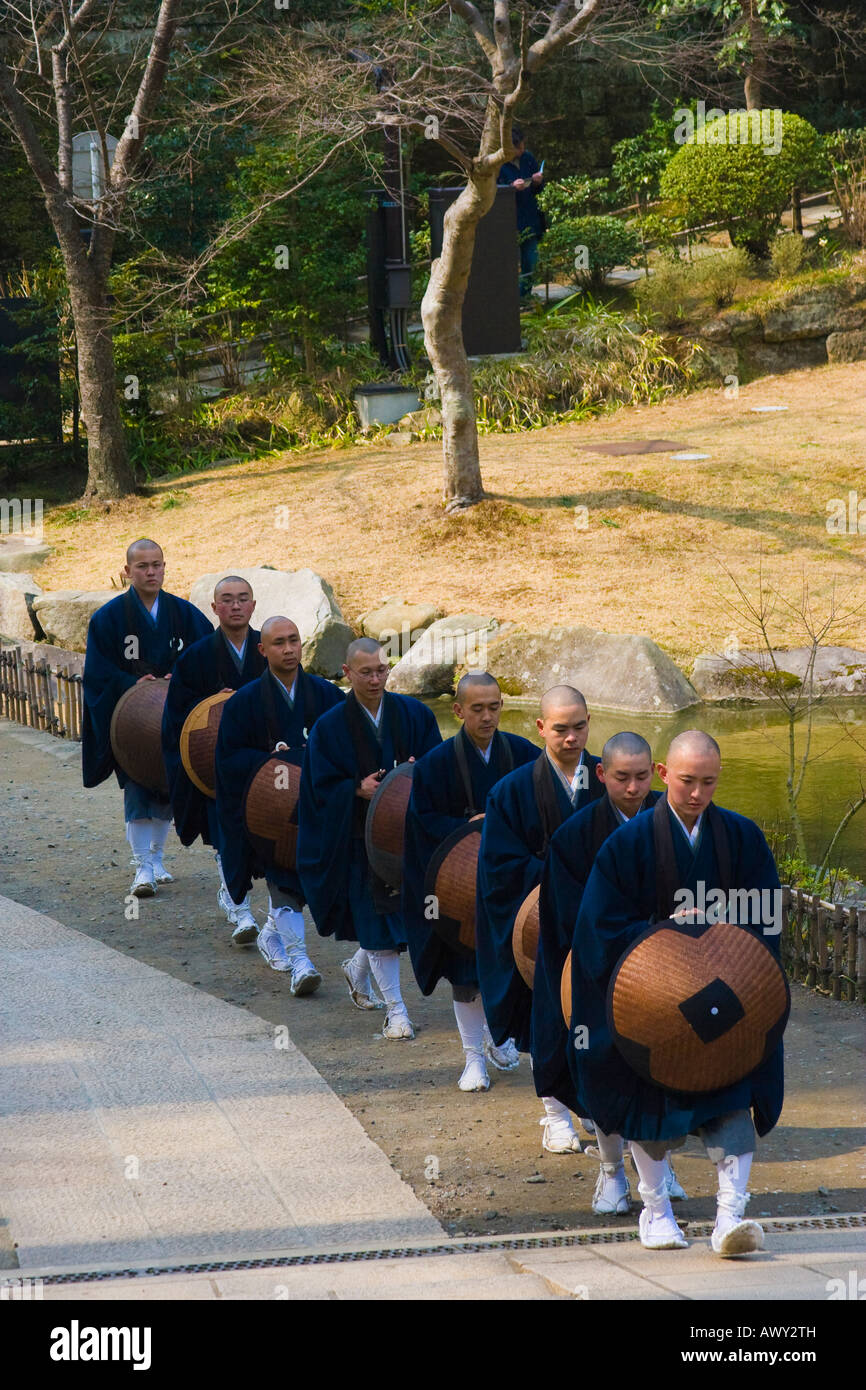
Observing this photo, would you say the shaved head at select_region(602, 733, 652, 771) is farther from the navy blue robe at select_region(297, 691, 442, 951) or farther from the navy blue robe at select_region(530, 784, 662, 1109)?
the navy blue robe at select_region(297, 691, 442, 951)

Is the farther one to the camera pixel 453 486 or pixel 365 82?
pixel 453 486

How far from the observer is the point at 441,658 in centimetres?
1396

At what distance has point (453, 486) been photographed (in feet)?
54.5

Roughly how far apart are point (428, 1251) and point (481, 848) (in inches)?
62.0

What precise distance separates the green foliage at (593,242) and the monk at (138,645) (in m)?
13.8

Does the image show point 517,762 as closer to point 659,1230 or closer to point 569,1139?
point 569,1139

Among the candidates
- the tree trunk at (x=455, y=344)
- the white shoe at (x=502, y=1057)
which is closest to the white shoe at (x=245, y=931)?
the white shoe at (x=502, y=1057)

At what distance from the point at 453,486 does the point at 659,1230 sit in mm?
12500

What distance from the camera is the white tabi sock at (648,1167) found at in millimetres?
4812

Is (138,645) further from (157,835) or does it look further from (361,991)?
(361,991)

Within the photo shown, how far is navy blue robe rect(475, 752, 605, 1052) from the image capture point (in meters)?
5.72

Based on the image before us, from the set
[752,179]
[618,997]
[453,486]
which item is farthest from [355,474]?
[618,997]

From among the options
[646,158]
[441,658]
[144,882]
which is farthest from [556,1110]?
[646,158]

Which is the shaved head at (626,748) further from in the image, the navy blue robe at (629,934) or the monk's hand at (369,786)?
the monk's hand at (369,786)
